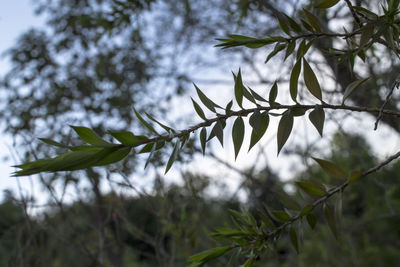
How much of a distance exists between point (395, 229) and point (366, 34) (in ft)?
18.7

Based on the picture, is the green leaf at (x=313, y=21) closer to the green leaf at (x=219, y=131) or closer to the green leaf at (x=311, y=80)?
the green leaf at (x=311, y=80)

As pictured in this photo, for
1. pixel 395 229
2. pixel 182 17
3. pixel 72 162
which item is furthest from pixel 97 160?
pixel 395 229

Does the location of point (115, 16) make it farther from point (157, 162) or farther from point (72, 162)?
point (72, 162)

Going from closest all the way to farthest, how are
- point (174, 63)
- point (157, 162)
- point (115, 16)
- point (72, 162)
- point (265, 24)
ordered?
1. point (72, 162)
2. point (115, 16)
3. point (157, 162)
4. point (265, 24)
5. point (174, 63)

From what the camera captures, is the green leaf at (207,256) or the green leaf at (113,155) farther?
the green leaf at (207,256)

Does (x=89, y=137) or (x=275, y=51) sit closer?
(x=89, y=137)

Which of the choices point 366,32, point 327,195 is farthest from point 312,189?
point 366,32

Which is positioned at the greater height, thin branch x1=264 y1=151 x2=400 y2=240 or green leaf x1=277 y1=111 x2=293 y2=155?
green leaf x1=277 y1=111 x2=293 y2=155

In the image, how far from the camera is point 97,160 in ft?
1.46

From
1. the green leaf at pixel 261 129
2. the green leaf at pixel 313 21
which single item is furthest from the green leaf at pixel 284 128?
the green leaf at pixel 313 21

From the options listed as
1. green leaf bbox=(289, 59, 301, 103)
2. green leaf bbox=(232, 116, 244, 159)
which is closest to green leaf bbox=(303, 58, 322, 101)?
green leaf bbox=(289, 59, 301, 103)

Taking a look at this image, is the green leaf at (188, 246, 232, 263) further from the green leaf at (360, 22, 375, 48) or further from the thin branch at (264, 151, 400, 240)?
the green leaf at (360, 22, 375, 48)

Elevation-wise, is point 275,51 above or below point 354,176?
above

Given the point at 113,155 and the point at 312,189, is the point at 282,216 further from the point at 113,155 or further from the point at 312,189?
the point at 113,155
